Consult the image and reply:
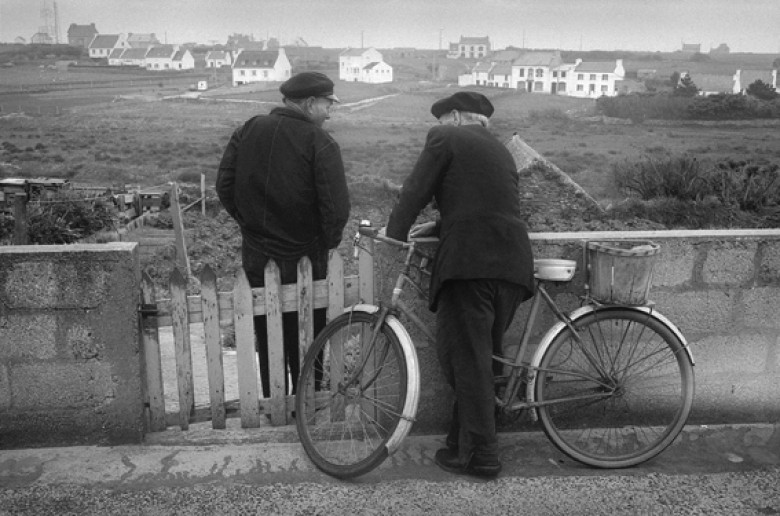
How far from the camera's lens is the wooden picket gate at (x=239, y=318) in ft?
12.2

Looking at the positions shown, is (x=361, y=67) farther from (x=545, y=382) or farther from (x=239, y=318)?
(x=545, y=382)

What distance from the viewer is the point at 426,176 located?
337cm

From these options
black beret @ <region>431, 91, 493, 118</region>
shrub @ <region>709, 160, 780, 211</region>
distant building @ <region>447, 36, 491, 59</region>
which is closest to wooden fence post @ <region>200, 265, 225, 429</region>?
black beret @ <region>431, 91, 493, 118</region>

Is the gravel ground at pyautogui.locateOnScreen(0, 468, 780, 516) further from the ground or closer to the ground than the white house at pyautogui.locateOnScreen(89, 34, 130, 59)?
closer to the ground

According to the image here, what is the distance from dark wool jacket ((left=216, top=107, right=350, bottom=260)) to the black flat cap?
0.11 meters

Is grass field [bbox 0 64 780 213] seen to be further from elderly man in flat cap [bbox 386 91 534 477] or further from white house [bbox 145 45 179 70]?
elderly man in flat cap [bbox 386 91 534 477]

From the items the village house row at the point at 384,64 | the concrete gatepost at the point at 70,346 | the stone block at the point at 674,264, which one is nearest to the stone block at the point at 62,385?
the concrete gatepost at the point at 70,346

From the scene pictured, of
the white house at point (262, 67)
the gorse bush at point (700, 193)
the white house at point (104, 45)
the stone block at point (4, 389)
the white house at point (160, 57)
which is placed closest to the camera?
the stone block at point (4, 389)

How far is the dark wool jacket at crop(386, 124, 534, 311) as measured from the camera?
330 cm

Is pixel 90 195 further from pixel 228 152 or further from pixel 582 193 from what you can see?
pixel 228 152

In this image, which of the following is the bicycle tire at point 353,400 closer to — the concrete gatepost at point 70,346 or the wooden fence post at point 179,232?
the concrete gatepost at point 70,346

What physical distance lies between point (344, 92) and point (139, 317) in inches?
1270

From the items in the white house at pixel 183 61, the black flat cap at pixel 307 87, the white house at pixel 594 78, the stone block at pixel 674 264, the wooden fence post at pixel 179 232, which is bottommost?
the wooden fence post at pixel 179 232

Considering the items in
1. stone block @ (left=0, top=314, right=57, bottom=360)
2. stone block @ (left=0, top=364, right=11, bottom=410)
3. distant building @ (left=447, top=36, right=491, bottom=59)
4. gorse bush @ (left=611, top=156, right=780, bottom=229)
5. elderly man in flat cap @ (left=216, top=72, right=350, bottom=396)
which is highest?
distant building @ (left=447, top=36, right=491, bottom=59)
